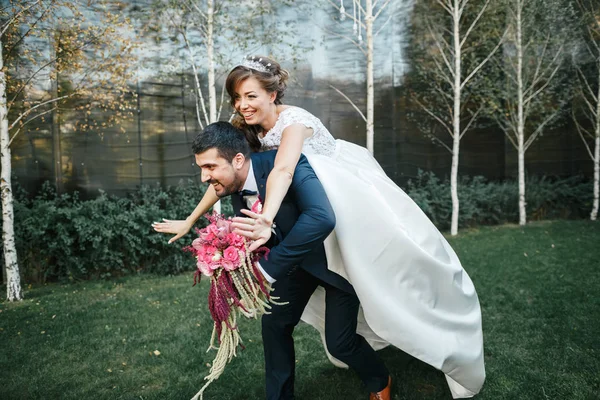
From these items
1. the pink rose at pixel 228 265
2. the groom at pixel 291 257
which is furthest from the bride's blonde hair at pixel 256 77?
the pink rose at pixel 228 265

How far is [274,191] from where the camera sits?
7.01ft

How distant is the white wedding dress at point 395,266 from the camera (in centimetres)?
243

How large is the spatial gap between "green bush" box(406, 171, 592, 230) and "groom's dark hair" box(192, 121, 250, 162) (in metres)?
8.90

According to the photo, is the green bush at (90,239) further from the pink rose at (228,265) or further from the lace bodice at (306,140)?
the pink rose at (228,265)

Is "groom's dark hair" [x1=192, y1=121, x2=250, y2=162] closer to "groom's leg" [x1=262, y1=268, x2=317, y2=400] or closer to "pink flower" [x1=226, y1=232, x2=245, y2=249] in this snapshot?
"pink flower" [x1=226, y1=232, x2=245, y2=249]

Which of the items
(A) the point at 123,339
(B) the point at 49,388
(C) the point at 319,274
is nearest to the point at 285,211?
(C) the point at 319,274

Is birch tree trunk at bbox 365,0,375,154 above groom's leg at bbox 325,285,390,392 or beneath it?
above

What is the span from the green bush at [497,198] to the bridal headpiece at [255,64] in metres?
8.64

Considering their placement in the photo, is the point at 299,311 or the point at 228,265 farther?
the point at 299,311

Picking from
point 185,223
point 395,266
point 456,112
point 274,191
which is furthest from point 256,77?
point 456,112

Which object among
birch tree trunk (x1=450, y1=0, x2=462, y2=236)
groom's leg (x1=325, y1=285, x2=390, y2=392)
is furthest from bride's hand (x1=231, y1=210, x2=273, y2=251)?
birch tree trunk (x1=450, y1=0, x2=462, y2=236)

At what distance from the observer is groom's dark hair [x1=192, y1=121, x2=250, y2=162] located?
2301mm

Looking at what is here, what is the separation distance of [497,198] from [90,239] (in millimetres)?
9740

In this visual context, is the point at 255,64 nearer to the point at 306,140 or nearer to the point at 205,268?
the point at 306,140
